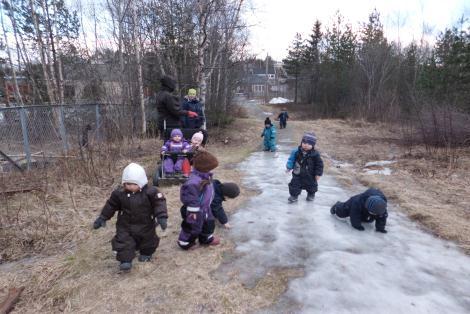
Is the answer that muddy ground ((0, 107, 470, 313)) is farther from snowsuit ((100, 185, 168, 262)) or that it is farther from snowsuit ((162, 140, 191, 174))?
snowsuit ((162, 140, 191, 174))

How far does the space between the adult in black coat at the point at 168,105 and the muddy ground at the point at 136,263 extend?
1.44 meters

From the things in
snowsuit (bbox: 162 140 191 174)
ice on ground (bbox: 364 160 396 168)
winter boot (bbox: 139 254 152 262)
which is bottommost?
ice on ground (bbox: 364 160 396 168)

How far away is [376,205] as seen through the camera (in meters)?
4.18

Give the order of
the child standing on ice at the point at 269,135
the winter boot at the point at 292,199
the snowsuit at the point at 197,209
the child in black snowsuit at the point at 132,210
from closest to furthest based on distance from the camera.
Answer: the child in black snowsuit at the point at 132,210
the snowsuit at the point at 197,209
the winter boot at the point at 292,199
the child standing on ice at the point at 269,135

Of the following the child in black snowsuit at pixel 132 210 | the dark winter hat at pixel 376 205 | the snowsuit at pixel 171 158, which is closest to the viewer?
the child in black snowsuit at pixel 132 210

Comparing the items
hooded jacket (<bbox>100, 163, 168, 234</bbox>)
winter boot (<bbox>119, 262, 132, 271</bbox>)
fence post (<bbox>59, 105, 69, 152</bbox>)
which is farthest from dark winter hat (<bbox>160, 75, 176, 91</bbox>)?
fence post (<bbox>59, 105, 69, 152</bbox>)

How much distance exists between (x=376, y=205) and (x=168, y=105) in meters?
4.29

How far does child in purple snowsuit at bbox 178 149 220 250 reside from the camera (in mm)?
3578

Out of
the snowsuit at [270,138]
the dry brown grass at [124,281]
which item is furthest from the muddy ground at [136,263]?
the snowsuit at [270,138]

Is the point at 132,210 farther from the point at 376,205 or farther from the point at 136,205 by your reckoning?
the point at 376,205

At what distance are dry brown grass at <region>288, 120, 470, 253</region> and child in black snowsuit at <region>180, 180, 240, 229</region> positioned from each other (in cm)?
292

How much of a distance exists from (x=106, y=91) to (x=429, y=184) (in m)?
11.2

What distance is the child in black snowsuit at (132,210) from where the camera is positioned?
3.29 m

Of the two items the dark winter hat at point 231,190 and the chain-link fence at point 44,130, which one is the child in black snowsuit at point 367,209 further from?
the chain-link fence at point 44,130
